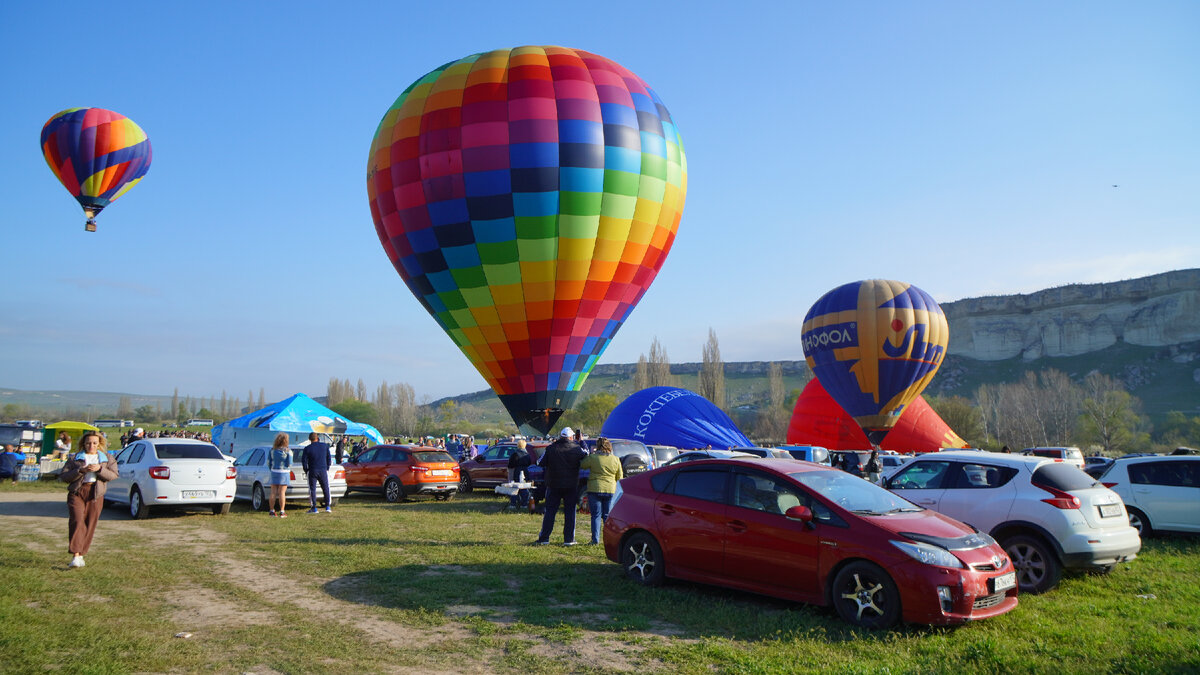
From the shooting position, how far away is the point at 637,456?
18797 mm

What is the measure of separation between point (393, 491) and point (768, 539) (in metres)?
13.7

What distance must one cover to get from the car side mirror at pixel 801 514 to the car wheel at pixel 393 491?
1369 centimetres

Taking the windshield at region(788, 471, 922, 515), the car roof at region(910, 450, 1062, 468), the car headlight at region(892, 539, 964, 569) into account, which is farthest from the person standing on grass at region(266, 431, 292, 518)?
the car headlight at region(892, 539, 964, 569)

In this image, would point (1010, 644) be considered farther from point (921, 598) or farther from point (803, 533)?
point (803, 533)

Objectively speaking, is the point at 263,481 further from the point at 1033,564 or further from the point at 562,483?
the point at 1033,564

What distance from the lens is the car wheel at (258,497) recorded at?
16594 millimetres

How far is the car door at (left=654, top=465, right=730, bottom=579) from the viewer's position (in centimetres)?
792

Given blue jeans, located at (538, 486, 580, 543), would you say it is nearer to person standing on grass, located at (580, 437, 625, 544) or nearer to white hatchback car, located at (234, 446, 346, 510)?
person standing on grass, located at (580, 437, 625, 544)

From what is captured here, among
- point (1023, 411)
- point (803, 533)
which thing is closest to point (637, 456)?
point (803, 533)

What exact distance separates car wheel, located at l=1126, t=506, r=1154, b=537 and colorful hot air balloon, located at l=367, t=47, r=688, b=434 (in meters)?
13.4

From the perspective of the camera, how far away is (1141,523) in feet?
41.5

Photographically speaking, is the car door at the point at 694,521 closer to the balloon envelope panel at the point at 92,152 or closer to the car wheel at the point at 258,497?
the car wheel at the point at 258,497

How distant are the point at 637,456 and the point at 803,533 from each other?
1167 cm

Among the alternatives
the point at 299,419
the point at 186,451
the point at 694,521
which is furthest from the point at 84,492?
the point at 299,419
